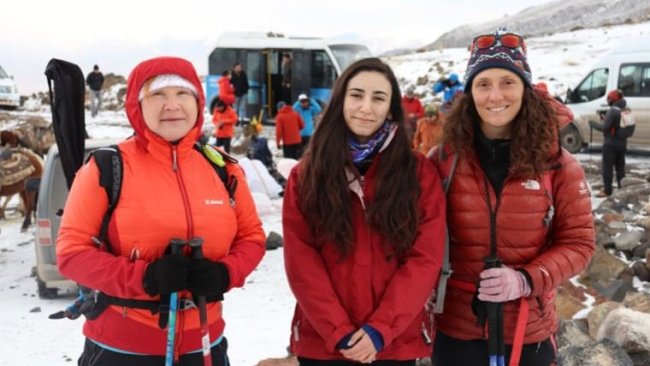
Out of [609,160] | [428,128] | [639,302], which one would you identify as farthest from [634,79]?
[639,302]

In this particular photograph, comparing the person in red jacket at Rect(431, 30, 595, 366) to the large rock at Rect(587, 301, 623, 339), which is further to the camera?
the large rock at Rect(587, 301, 623, 339)

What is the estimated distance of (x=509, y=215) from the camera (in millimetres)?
2500

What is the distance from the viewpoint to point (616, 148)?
36.6 feet

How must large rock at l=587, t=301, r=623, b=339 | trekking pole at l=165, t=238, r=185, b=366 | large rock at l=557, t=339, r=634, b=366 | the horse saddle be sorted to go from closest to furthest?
trekking pole at l=165, t=238, r=185, b=366, large rock at l=557, t=339, r=634, b=366, large rock at l=587, t=301, r=623, b=339, the horse saddle

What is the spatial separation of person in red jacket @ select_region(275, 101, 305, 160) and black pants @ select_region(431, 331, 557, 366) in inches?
434

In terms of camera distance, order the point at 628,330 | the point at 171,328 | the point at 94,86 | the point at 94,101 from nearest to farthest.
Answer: the point at 171,328 < the point at 628,330 < the point at 94,86 < the point at 94,101

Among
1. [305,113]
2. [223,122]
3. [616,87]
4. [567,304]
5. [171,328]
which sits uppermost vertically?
[616,87]

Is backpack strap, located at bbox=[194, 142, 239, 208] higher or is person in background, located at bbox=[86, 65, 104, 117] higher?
backpack strap, located at bbox=[194, 142, 239, 208]

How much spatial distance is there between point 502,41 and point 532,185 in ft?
1.93

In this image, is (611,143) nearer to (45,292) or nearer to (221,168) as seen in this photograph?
(45,292)

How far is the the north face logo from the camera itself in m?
2.50

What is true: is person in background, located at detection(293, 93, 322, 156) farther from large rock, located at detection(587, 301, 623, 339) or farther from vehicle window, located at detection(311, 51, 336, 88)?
large rock, located at detection(587, 301, 623, 339)

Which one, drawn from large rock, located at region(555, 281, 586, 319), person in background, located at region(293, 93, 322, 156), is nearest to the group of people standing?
large rock, located at region(555, 281, 586, 319)

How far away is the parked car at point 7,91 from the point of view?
25828 millimetres
